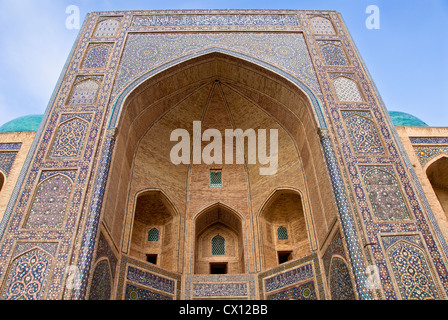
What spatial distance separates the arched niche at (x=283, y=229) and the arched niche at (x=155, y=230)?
1.71 metres

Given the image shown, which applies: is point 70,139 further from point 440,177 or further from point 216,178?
point 440,177

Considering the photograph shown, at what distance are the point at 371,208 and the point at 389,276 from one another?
99cm

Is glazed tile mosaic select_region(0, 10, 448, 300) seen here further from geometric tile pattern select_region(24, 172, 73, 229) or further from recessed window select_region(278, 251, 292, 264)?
recessed window select_region(278, 251, 292, 264)

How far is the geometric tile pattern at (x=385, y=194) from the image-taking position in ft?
17.6

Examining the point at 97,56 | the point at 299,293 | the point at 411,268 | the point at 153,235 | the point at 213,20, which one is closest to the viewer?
the point at 411,268

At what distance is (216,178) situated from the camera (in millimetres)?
8602

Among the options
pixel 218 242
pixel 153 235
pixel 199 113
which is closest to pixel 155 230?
pixel 153 235

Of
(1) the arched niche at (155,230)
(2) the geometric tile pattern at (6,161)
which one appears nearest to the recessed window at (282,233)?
(1) the arched niche at (155,230)

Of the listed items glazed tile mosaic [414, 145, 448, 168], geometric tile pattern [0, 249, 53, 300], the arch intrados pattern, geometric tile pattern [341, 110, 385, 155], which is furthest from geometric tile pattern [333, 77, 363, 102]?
geometric tile pattern [0, 249, 53, 300]

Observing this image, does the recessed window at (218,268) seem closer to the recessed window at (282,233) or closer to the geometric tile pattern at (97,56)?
the recessed window at (282,233)

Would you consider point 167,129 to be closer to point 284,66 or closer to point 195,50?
point 195,50

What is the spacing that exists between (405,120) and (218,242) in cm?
483

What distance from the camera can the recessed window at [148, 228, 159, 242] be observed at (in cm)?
762
